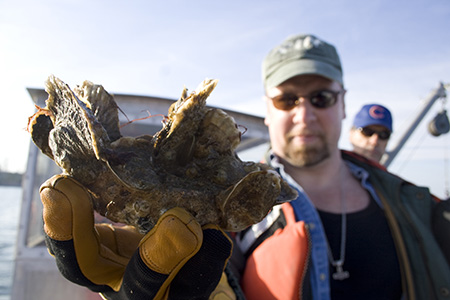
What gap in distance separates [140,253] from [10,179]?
31.5ft

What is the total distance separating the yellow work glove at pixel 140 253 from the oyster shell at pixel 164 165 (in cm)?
6

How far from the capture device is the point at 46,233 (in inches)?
45.4

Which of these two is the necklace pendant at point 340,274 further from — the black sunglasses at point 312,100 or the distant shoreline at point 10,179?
the distant shoreline at point 10,179

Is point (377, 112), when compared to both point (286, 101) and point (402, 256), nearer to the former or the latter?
point (286, 101)

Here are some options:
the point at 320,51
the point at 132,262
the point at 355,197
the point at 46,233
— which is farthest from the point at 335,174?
the point at 46,233

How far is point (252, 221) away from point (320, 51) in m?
2.33

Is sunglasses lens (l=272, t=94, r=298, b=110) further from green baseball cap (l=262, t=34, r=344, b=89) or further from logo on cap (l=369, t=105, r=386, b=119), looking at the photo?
logo on cap (l=369, t=105, r=386, b=119)

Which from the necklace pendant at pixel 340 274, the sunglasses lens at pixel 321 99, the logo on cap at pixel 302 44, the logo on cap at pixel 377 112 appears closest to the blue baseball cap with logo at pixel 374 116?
the logo on cap at pixel 377 112

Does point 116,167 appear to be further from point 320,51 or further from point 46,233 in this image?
point 320,51

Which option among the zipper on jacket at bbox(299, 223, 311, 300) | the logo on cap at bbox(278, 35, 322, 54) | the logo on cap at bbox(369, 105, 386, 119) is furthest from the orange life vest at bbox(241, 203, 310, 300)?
the logo on cap at bbox(369, 105, 386, 119)

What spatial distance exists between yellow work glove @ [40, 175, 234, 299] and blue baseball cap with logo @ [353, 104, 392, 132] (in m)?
4.36

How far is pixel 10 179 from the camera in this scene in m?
8.67

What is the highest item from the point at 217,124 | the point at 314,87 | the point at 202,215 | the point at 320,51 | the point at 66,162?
the point at 320,51

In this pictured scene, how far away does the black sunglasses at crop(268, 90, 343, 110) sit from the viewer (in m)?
2.72
